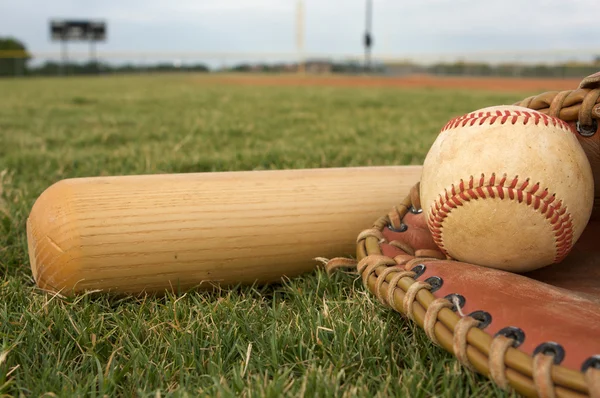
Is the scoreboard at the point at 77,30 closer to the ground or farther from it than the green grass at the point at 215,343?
farther from it

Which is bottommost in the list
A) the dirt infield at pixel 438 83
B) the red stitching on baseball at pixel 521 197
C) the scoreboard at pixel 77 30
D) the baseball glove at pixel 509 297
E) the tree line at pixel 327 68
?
the baseball glove at pixel 509 297

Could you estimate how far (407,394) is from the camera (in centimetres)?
121

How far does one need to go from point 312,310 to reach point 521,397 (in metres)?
0.60

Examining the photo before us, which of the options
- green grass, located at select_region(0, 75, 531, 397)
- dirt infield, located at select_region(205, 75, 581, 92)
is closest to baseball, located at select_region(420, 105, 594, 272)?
green grass, located at select_region(0, 75, 531, 397)

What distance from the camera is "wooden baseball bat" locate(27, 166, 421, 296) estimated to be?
1.81 m

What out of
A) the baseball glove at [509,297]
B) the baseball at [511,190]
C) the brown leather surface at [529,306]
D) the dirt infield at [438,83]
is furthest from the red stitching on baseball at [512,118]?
the dirt infield at [438,83]

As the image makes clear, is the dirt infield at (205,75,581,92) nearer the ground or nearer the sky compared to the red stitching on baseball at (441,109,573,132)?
nearer the sky

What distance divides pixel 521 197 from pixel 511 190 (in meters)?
0.03

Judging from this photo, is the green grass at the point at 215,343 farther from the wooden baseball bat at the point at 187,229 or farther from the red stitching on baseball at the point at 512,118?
the red stitching on baseball at the point at 512,118

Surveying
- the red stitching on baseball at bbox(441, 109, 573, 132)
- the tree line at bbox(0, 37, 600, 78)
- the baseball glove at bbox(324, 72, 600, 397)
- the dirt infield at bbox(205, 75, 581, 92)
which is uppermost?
the tree line at bbox(0, 37, 600, 78)

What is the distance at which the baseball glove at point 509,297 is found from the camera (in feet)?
3.89

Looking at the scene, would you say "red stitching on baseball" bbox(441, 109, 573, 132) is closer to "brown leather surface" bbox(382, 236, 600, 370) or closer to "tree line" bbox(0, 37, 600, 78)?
"brown leather surface" bbox(382, 236, 600, 370)

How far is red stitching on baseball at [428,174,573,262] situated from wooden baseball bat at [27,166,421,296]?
1.59 feet

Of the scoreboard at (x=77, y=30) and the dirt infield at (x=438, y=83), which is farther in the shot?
the scoreboard at (x=77, y=30)
